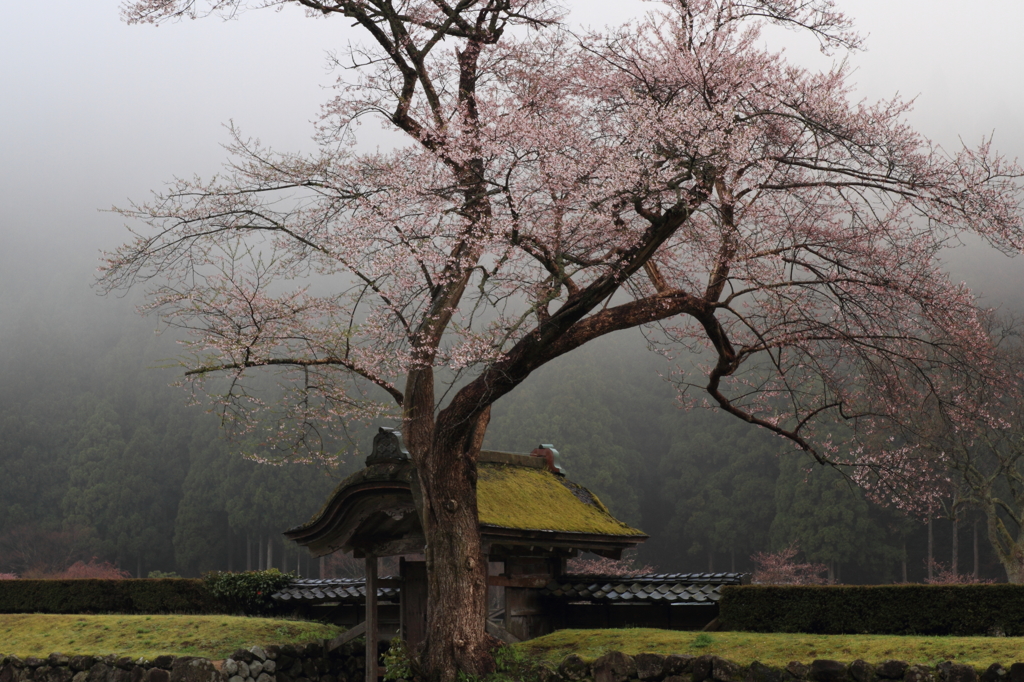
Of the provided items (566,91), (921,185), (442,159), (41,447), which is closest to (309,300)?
(442,159)

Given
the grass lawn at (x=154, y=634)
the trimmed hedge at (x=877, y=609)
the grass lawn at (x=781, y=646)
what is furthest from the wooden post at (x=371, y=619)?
the trimmed hedge at (x=877, y=609)

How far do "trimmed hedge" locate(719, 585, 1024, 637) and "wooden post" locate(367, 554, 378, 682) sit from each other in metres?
4.50

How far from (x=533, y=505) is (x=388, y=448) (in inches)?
93.1

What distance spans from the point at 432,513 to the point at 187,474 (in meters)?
31.4

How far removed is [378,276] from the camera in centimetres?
973

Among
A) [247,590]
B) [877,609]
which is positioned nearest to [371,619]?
[247,590]

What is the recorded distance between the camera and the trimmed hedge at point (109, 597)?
1466 centimetres

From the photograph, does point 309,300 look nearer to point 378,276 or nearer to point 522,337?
point 378,276

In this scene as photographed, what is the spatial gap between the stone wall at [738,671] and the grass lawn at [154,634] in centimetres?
480

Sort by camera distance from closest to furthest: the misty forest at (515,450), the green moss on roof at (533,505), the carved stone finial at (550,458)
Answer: the green moss on roof at (533,505), the carved stone finial at (550,458), the misty forest at (515,450)

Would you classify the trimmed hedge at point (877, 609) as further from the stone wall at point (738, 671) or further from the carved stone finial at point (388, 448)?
the carved stone finial at point (388, 448)

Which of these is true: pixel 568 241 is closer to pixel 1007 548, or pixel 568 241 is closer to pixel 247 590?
pixel 247 590

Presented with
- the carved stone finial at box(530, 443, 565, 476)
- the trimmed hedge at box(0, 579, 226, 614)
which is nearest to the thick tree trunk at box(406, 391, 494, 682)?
the carved stone finial at box(530, 443, 565, 476)

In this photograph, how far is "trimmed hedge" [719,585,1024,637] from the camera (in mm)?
8898
